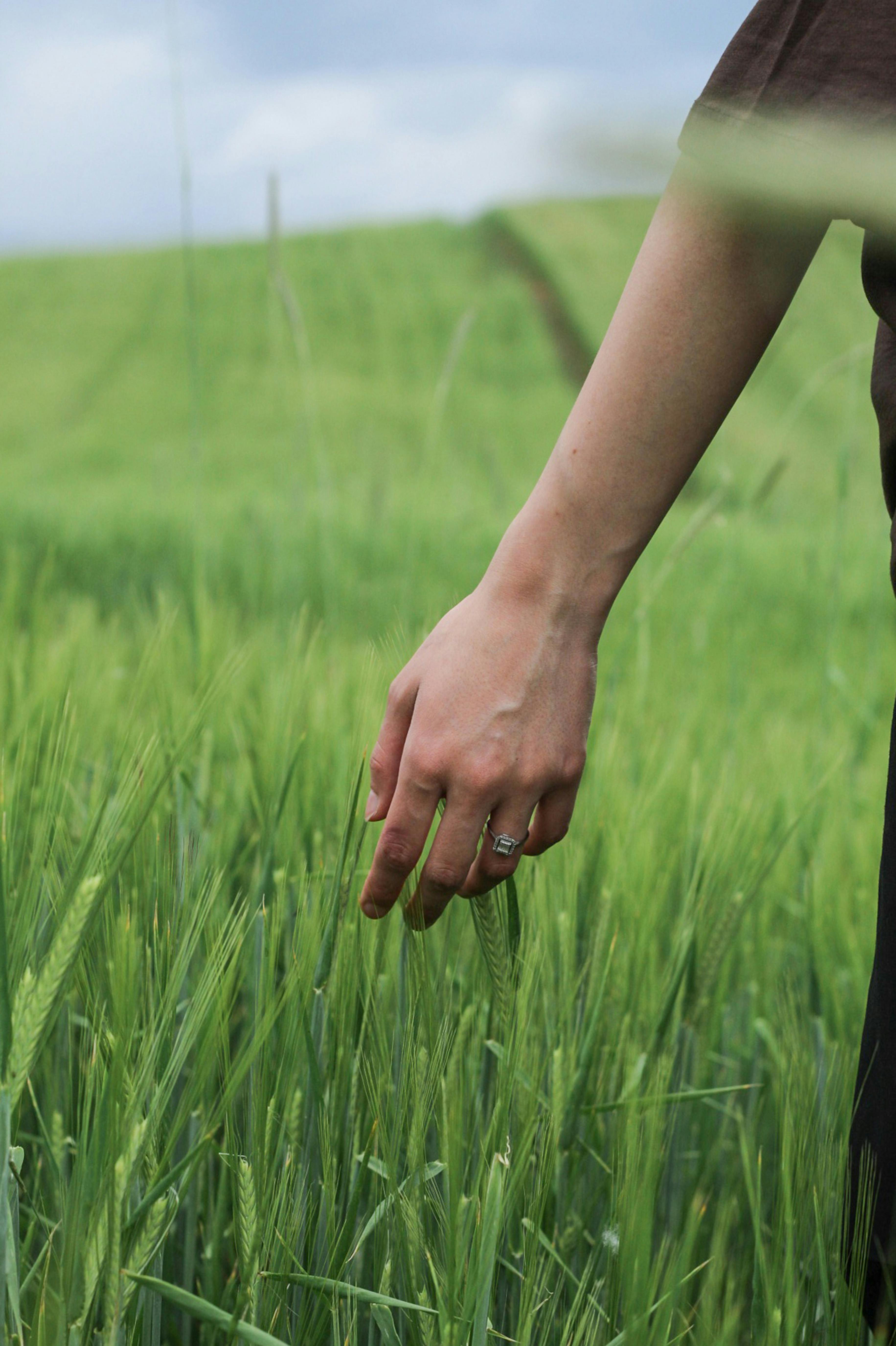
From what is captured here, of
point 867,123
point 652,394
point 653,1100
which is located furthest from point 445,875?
point 867,123

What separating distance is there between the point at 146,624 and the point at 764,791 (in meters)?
0.83

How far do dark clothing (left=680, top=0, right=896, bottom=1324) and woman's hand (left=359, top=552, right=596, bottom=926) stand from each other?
Result: 14cm

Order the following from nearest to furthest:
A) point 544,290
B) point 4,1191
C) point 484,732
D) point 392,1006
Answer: point 4,1191
point 484,732
point 392,1006
point 544,290

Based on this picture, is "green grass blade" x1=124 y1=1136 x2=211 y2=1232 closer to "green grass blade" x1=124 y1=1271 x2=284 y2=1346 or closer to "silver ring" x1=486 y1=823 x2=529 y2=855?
"green grass blade" x1=124 y1=1271 x2=284 y2=1346

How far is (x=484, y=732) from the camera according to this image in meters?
0.45

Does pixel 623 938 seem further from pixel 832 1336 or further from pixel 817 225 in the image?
pixel 817 225

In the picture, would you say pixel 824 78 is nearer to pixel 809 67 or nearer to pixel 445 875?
pixel 809 67

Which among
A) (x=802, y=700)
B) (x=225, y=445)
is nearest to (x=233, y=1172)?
(x=802, y=700)

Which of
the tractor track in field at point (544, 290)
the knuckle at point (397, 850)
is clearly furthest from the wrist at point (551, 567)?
the tractor track in field at point (544, 290)

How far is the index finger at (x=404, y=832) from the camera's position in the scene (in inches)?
18.3

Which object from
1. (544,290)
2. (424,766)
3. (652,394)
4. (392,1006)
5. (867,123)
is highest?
(867,123)

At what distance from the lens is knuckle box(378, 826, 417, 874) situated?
1.54 feet

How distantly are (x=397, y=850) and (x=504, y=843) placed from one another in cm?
5

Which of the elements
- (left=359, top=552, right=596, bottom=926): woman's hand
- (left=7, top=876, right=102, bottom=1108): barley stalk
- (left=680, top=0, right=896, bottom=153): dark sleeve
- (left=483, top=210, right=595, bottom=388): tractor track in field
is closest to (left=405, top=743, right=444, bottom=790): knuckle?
(left=359, top=552, right=596, bottom=926): woman's hand
